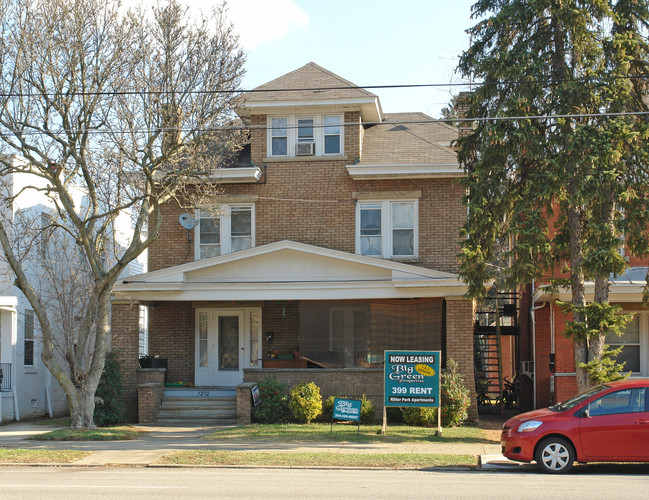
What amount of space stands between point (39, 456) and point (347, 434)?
254 inches

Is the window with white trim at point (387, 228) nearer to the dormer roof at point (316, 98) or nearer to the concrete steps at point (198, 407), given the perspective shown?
the dormer roof at point (316, 98)

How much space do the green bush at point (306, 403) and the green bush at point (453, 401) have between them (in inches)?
123

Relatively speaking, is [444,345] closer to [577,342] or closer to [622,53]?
[577,342]

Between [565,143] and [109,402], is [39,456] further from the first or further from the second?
Result: [565,143]

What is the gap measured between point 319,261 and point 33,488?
11.2 meters

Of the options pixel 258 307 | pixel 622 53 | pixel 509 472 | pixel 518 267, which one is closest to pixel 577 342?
pixel 518 267

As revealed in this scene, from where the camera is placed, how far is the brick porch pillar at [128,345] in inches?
822

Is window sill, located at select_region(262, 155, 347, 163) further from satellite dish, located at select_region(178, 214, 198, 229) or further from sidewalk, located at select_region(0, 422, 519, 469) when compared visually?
sidewalk, located at select_region(0, 422, 519, 469)

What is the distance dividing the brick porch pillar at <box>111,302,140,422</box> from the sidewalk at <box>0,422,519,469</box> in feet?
11.3

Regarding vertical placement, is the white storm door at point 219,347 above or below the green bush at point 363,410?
above

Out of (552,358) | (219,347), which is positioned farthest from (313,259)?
(552,358)

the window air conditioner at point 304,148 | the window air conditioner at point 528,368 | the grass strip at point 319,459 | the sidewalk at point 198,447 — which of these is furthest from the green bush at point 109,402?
the window air conditioner at point 528,368

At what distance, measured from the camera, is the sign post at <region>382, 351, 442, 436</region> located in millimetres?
17219

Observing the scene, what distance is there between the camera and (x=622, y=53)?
15547mm
